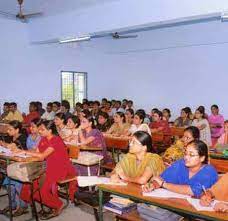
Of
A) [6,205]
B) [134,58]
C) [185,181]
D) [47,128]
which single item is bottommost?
[6,205]

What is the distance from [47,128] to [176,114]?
23.6 feet

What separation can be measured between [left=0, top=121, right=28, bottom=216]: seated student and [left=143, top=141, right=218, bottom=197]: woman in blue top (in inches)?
88.5

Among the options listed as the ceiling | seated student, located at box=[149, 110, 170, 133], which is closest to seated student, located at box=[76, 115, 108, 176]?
seated student, located at box=[149, 110, 170, 133]

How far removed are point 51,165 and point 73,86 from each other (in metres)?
7.73

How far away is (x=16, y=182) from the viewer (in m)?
→ 4.45

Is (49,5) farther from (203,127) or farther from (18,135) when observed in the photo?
(203,127)

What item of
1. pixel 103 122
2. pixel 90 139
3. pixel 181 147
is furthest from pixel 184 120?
pixel 181 147

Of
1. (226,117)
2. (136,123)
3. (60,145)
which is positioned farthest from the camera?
(226,117)

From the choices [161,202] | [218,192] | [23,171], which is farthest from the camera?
[23,171]

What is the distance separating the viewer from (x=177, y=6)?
6473 millimetres

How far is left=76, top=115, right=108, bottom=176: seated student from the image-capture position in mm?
5170

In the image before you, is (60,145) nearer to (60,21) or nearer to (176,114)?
(60,21)

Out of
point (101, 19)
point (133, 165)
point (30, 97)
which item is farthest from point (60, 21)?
point (133, 165)

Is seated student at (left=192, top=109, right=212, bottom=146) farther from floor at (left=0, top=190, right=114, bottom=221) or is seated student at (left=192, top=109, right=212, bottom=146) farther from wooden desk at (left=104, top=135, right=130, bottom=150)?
floor at (left=0, top=190, right=114, bottom=221)
